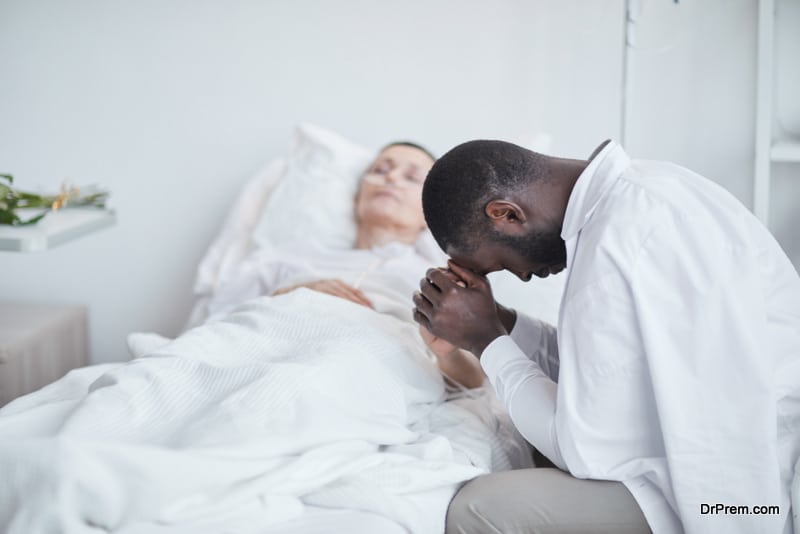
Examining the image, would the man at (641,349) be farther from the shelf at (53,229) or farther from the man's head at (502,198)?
the shelf at (53,229)

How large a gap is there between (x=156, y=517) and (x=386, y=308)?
0.79 metres

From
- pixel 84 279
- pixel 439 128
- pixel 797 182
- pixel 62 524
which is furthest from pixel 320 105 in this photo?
pixel 62 524

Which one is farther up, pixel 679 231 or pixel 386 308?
pixel 679 231

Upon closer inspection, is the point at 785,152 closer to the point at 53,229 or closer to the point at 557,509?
the point at 557,509

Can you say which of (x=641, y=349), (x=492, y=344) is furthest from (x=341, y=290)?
(x=641, y=349)

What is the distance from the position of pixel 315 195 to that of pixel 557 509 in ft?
4.11

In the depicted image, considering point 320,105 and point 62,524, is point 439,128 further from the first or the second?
point 62,524

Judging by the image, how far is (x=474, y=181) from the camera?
1.15 meters

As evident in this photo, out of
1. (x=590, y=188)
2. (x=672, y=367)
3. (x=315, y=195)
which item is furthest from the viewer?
(x=315, y=195)

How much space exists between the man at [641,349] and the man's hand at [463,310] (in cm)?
9

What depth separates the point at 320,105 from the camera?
95.3 inches

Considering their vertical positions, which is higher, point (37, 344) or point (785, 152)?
point (785, 152)

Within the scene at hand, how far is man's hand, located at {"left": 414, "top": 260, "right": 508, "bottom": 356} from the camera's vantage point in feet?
4.17

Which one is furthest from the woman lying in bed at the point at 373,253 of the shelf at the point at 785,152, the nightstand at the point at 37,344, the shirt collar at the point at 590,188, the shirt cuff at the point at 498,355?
the shelf at the point at 785,152
